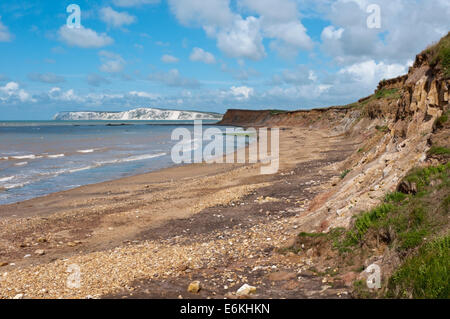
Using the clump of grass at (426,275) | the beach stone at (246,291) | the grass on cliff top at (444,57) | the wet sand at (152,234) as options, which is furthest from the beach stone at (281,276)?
the grass on cliff top at (444,57)

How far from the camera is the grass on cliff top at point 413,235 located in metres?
4.51

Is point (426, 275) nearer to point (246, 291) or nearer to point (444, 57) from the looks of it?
point (246, 291)

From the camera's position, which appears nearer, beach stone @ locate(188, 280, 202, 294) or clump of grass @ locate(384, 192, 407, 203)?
beach stone @ locate(188, 280, 202, 294)

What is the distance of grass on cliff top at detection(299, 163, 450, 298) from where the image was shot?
4512 millimetres

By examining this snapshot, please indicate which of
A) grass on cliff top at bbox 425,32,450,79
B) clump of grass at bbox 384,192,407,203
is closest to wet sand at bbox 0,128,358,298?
clump of grass at bbox 384,192,407,203

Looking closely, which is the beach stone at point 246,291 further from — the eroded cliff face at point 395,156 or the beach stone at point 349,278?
the eroded cliff face at point 395,156

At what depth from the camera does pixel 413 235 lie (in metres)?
5.42

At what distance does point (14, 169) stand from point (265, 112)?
364ft

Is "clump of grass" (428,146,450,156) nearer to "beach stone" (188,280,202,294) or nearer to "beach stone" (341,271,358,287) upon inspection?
"beach stone" (341,271,358,287)

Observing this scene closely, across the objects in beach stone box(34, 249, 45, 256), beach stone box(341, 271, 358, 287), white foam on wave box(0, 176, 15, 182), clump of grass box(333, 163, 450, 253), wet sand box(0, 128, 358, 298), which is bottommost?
beach stone box(34, 249, 45, 256)

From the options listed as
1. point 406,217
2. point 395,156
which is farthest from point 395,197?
point 395,156
